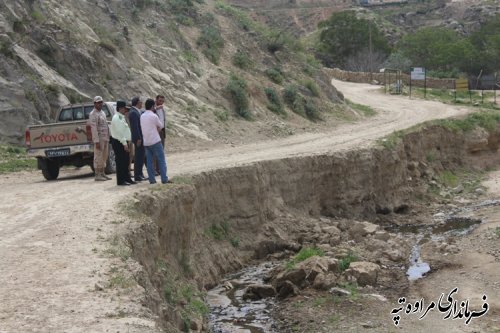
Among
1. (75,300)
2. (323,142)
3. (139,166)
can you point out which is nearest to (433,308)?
(139,166)

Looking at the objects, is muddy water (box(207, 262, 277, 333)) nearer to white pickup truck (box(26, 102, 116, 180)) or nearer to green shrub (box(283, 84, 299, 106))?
white pickup truck (box(26, 102, 116, 180))

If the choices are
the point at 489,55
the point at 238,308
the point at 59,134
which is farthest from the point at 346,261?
the point at 489,55

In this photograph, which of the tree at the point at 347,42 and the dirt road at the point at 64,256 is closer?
the dirt road at the point at 64,256

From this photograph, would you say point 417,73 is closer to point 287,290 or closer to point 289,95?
point 289,95

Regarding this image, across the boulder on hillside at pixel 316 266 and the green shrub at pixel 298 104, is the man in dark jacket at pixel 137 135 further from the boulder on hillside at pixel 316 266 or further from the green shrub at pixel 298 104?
the green shrub at pixel 298 104

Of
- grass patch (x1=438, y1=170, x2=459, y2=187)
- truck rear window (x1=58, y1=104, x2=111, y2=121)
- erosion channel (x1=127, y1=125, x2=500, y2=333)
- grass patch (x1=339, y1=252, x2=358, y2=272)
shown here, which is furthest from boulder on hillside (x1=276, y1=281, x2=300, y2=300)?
grass patch (x1=438, y1=170, x2=459, y2=187)

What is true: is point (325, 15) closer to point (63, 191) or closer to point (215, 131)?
point (215, 131)

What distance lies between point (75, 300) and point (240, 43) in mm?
29661

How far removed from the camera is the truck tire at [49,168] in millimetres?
16734

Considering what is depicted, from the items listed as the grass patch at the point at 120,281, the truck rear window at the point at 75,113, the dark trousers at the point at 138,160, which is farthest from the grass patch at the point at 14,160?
the grass patch at the point at 120,281

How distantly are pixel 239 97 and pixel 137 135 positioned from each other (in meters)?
14.9

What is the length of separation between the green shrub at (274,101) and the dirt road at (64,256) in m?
12.1

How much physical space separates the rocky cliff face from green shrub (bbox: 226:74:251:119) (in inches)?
9.8

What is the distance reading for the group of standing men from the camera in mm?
14109
